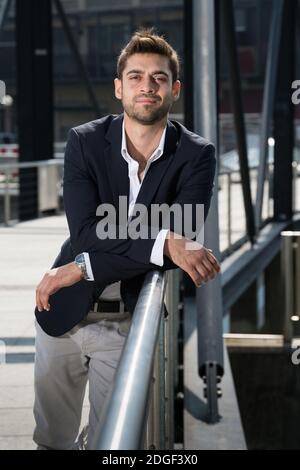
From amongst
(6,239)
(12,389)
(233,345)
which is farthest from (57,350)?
(6,239)

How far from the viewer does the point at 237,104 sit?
10.3 metres

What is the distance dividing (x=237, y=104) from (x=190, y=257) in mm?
7681

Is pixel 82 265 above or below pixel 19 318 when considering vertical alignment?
above

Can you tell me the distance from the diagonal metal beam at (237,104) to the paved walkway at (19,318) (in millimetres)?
1999

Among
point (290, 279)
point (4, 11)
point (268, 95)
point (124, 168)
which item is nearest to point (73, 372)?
point (124, 168)

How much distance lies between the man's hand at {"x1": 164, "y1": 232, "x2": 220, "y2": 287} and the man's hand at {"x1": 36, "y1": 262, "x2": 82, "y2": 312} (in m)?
0.25

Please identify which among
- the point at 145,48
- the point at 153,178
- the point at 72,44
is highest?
the point at 72,44

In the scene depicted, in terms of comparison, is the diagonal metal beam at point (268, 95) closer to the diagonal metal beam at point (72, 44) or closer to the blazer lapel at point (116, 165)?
the diagonal metal beam at point (72, 44)

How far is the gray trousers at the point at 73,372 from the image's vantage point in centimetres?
275

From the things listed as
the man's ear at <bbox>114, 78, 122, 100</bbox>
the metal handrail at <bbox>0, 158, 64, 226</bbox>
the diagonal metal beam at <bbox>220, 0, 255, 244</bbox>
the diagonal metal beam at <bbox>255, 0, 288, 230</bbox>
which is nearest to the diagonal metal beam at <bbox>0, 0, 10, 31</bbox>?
the metal handrail at <bbox>0, 158, 64, 226</bbox>

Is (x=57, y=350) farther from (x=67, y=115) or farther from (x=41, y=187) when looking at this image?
(x=67, y=115)

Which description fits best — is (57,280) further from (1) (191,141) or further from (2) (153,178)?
(1) (191,141)

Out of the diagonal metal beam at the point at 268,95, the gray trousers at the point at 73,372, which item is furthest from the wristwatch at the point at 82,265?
the diagonal metal beam at the point at 268,95

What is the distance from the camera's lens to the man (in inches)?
107
